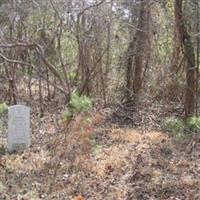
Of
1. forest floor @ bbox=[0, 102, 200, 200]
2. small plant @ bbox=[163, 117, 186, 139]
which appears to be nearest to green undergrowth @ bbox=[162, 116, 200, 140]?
small plant @ bbox=[163, 117, 186, 139]

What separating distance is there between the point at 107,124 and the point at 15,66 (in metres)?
4.26

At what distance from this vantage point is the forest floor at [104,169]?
6102 mm

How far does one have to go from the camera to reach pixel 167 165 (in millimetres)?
7223

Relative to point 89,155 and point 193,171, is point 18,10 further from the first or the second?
point 193,171

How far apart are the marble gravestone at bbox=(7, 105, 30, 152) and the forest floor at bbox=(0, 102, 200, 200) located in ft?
0.69

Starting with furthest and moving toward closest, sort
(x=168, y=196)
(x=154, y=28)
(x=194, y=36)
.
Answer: (x=154, y=28) → (x=194, y=36) → (x=168, y=196)

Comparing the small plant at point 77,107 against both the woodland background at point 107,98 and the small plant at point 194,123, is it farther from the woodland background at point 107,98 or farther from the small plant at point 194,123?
the small plant at point 194,123

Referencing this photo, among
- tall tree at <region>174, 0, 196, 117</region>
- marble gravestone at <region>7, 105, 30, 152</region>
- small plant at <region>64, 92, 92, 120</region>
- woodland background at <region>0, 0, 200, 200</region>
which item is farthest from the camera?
tall tree at <region>174, 0, 196, 117</region>

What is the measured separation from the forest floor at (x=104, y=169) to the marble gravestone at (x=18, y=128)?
8.3 inches

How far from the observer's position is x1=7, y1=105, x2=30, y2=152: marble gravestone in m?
8.30

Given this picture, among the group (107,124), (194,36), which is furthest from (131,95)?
(194,36)

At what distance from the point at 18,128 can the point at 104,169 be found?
1.93 meters

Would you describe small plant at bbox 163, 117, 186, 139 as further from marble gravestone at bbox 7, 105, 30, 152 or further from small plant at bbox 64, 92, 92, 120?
marble gravestone at bbox 7, 105, 30, 152

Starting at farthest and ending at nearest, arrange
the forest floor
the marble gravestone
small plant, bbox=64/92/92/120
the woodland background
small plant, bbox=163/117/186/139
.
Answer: small plant, bbox=163/117/186/139
small plant, bbox=64/92/92/120
the marble gravestone
the woodland background
the forest floor
